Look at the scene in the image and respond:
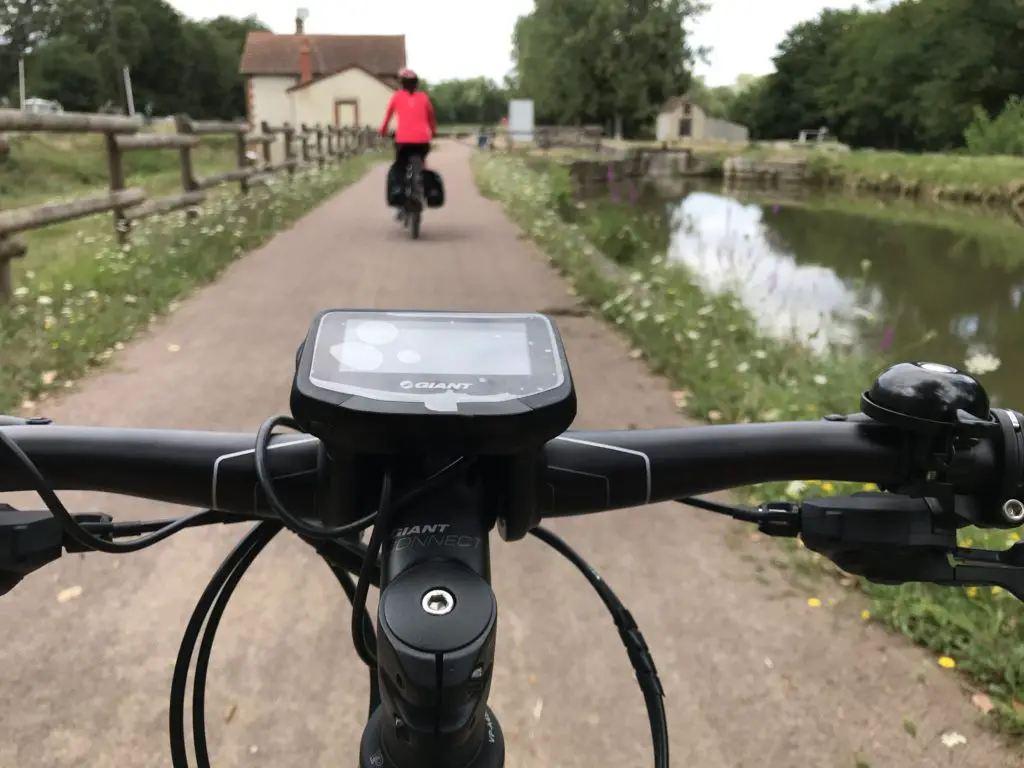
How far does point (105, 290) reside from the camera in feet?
21.7

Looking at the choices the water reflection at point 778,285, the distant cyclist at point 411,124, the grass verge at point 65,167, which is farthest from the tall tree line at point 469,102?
the distant cyclist at point 411,124

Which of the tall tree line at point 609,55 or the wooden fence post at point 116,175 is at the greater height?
the tall tree line at point 609,55

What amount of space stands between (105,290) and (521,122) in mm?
49584

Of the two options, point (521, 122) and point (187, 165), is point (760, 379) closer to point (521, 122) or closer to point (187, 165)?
point (187, 165)

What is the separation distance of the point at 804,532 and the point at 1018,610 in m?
2.21

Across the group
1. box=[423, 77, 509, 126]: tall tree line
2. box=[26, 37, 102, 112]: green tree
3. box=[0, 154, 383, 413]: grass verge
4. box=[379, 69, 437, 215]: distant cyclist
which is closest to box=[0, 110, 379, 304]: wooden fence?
box=[0, 154, 383, 413]: grass verge

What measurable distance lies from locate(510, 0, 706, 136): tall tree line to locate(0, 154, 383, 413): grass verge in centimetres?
5243

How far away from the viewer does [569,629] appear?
9.13 feet

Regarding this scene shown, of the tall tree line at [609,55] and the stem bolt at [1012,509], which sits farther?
the tall tree line at [609,55]

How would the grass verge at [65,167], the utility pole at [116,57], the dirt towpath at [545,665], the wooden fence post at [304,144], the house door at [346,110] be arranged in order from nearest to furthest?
the dirt towpath at [545,665]
the wooden fence post at [304,144]
the grass verge at [65,167]
the house door at [346,110]
the utility pole at [116,57]

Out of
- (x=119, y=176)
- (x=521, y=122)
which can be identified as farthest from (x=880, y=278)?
(x=521, y=122)

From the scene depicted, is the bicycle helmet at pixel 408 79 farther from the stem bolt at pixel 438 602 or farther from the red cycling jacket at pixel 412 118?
the stem bolt at pixel 438 602

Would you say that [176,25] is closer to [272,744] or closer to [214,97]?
[214,97]

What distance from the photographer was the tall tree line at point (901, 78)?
4166 cm
